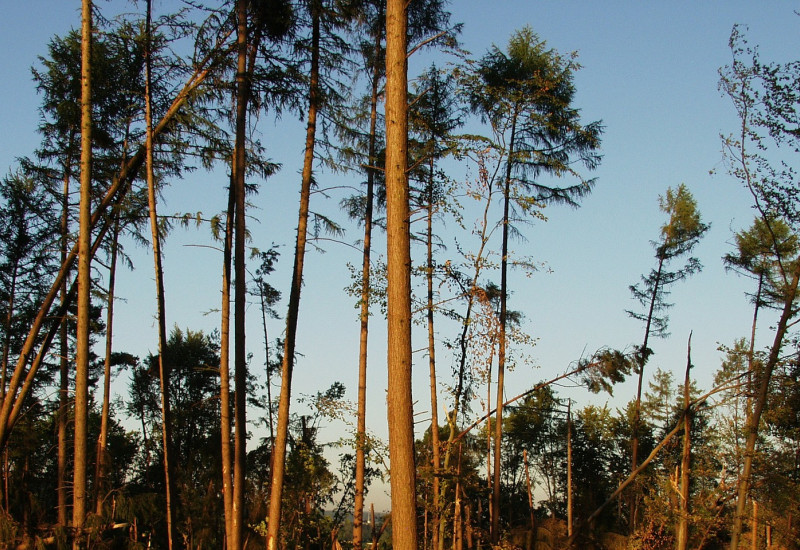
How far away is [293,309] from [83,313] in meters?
3.63

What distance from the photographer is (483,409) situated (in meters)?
12.8

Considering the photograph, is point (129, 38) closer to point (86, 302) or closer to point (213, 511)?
point (86, 302)

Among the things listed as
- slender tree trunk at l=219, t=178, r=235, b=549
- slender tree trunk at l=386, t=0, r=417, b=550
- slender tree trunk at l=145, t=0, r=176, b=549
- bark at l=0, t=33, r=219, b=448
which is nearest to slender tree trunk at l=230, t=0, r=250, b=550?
slender tree trunk at l=219, t=178, r=235, b=549

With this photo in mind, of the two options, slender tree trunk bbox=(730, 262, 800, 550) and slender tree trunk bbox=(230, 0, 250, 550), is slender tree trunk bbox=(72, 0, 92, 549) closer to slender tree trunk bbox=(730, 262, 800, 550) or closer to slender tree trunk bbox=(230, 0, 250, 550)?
slender tree trunk bbox=(230, 0, 250, 550)

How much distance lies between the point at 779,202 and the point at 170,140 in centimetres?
1271

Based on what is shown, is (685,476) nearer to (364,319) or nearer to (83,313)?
(364,319)

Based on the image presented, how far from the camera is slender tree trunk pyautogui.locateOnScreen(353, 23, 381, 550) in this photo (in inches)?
499

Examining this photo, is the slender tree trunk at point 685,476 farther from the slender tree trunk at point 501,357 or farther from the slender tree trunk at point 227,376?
the slender tree trunk at point 227,376

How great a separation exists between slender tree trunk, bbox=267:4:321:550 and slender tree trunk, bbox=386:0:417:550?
506 cm

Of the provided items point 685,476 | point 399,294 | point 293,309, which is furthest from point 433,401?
point 399,294

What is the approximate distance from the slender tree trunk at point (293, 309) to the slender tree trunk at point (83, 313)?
3185 mm

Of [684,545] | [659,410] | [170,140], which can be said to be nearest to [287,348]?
[170,140]

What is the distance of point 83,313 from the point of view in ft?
30.1

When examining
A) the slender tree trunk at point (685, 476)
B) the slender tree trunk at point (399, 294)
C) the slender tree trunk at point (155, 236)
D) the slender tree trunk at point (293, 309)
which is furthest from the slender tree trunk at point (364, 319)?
the slender tree trunk at point (685, 476)
